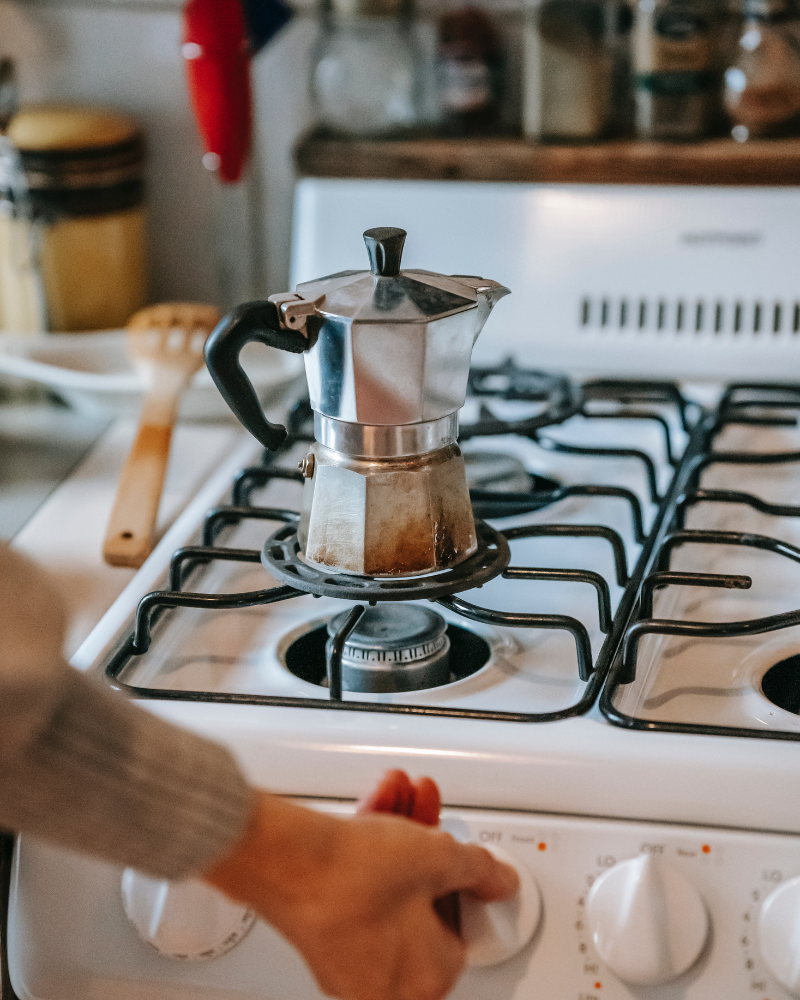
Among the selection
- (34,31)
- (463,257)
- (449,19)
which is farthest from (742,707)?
(34,31)

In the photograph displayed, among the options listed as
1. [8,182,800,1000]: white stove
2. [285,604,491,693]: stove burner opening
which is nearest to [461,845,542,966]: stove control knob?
[8,182,800,1000]: white stove

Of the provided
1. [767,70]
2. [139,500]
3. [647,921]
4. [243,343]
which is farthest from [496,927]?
[767,70]

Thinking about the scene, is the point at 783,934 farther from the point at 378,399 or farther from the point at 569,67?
the point at 569,67

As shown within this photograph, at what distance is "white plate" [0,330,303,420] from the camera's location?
90 centimetres

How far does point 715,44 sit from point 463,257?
26 centimetres

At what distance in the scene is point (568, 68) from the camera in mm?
938

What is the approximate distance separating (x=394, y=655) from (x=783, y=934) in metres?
0.21

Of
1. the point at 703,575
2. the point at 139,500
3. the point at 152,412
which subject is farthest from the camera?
the point at 152,412

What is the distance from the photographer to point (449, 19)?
38.4 inches

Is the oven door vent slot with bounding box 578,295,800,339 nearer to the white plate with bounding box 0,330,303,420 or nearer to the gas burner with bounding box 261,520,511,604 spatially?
the white plate with bounding box 0,330,303,420

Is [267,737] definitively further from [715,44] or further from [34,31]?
[34,31]

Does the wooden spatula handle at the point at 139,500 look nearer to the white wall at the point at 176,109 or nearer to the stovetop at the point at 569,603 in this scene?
the stovetop at the point at 569,603

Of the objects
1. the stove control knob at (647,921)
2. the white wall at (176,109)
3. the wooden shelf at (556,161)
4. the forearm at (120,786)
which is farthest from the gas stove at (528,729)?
the white wall at (176,109)

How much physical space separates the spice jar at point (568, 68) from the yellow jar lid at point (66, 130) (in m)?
0.36
